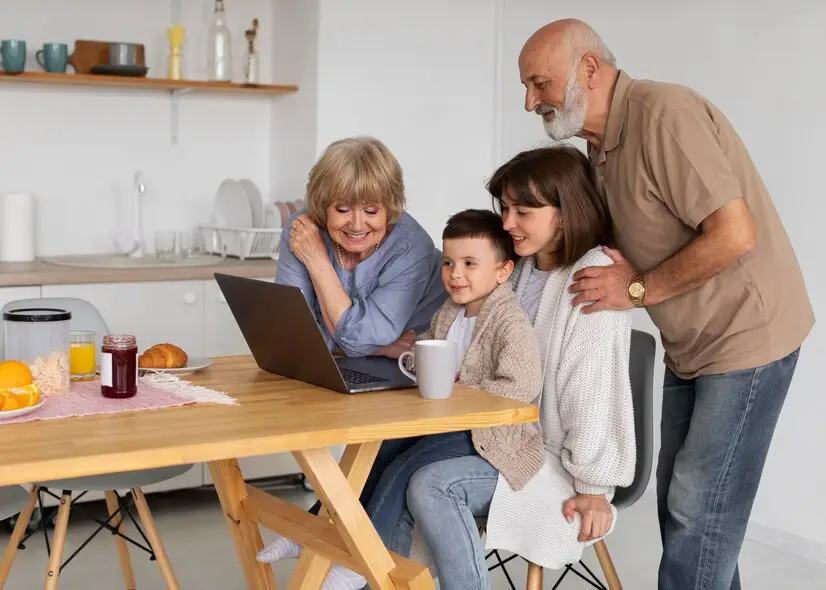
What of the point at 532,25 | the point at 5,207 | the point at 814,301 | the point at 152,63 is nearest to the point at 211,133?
the point at 152,63

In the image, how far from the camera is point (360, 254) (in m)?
2.63

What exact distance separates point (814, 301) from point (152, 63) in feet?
8.66

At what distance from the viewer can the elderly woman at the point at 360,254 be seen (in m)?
2.51

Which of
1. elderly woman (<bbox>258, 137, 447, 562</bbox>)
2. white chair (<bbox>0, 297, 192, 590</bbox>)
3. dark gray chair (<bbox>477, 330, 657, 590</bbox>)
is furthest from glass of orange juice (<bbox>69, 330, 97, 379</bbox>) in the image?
dark gray chair (<bbox>477, 330, 657, 590</bbox>)

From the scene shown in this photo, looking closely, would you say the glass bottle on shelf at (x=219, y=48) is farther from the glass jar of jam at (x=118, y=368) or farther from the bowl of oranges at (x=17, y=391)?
the bowl of oranges at (x=17, y=391)

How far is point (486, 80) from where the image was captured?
4.66 m

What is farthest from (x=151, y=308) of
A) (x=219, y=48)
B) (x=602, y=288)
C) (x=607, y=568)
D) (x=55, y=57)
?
(x=602, y=288)

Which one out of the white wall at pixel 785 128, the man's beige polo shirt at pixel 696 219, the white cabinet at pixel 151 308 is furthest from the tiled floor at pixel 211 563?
the man's beige polo shirt at pixel 696 219

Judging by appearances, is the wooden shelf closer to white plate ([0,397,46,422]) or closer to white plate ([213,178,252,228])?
white plate ([213,178,252,228])

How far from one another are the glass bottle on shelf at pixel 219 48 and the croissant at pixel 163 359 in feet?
7.09

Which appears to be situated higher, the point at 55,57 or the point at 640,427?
the point at 55,57

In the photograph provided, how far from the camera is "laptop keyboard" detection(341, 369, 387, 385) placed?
223cm

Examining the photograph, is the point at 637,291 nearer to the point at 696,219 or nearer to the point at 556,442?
the point at 696,219

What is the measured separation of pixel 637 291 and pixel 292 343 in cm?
71
